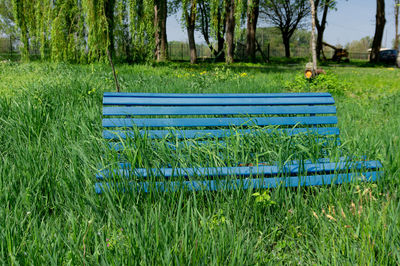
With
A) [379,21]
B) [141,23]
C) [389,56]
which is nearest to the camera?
[141,23]

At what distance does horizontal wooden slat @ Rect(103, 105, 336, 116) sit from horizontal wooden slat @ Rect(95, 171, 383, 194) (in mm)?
747

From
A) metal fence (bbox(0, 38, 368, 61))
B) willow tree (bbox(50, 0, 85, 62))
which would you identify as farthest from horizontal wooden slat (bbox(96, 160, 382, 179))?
metal fence (bbox(0, 38, 368, 61))

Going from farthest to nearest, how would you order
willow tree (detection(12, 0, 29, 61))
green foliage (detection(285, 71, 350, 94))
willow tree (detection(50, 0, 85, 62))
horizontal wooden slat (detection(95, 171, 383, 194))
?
willow tree (detection(12, 0, 29, 61)) → green foliage (detection(285, 71, 350, 94)) → willow tree (detection(50, 0, 85, 62)) → horizontal wooden slat (detection(95, 171, 383, 194))

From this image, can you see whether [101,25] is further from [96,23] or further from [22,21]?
[22,21]

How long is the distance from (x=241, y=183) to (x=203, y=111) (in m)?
0.87

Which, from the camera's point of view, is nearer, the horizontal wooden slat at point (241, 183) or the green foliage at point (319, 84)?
the horizontal wooden slat at point (241, 183)

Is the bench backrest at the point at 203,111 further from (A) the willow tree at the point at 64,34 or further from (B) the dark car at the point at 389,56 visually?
(B) the dark car at the point at 389,56

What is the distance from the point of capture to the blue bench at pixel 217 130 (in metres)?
1.94

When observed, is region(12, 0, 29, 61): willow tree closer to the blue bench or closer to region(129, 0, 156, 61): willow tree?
region(129, 0, 156, 61): willow tree

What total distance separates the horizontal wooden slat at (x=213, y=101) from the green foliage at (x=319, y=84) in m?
4.24

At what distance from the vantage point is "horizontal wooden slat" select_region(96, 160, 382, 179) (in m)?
1.93

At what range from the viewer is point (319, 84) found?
7152 millimetres

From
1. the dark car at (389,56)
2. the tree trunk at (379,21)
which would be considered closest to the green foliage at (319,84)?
the tree trunk at (379,21)

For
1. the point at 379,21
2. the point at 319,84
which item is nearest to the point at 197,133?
the point at 319,84
